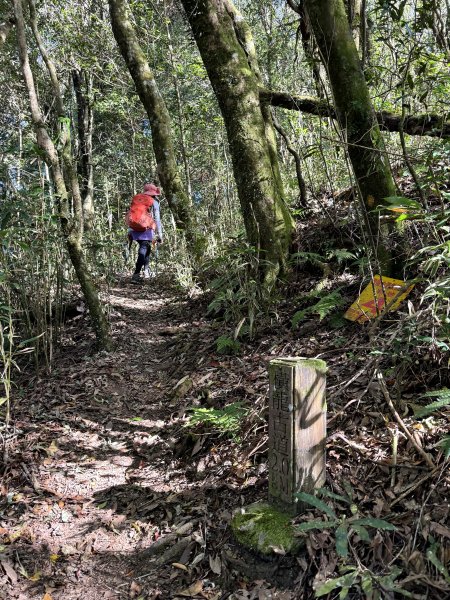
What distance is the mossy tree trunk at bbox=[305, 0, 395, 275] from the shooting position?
3.93 meters

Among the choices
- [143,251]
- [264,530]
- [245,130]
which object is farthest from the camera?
[143,251]

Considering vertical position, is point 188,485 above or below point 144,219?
below

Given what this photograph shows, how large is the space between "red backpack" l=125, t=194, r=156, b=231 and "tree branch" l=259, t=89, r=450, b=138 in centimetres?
325

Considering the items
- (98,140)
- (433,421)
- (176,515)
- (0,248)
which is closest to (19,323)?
(0,248)

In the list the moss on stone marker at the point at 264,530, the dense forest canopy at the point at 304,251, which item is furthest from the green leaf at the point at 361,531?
the moss on stone marker at the point at 264,530

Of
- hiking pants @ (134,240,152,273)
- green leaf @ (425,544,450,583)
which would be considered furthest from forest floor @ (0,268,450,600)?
hiking pants @ (134,240,152,273)

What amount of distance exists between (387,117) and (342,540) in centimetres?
441

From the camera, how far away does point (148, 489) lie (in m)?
3.08

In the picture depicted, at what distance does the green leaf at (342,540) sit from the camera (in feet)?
6.00

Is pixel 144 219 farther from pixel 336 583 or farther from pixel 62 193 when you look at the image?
pixel 336 583

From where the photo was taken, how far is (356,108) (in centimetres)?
396

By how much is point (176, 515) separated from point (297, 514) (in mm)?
865

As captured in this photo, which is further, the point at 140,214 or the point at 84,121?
the point at 84,121


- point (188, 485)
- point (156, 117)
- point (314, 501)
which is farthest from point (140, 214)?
point (314, 501)
